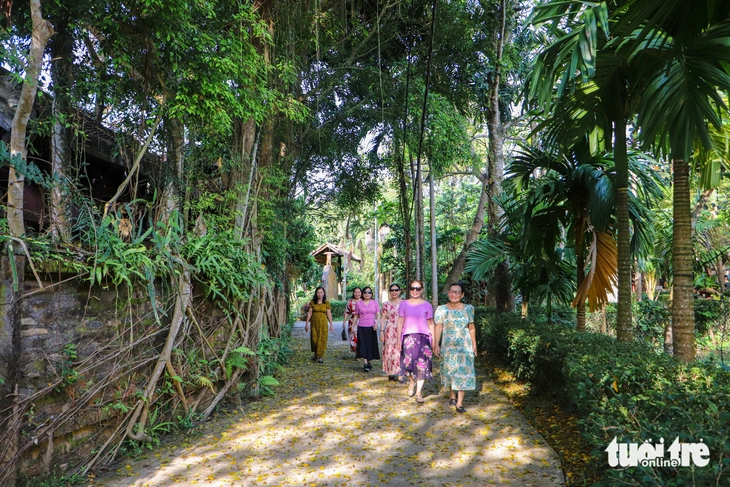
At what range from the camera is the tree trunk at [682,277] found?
15.1ft

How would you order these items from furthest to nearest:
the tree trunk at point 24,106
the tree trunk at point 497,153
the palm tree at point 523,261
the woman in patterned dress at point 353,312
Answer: the tree trunk at point 497,153 < the woman in patterned dress at point 353,312 < the palm tree at point 523,261 < the tree trunk at point 24,106

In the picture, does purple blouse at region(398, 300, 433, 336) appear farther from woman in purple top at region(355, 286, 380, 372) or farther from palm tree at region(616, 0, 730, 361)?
palm tree at region(616, 0, 730, 361)

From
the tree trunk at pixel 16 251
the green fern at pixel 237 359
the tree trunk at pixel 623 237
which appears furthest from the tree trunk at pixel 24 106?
the tree trunk at pixel 623 237

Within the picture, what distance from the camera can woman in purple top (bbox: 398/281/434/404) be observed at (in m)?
6.91

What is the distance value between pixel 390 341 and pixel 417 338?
1710mm

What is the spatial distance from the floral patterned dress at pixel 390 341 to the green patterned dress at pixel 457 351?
1593 millimetres

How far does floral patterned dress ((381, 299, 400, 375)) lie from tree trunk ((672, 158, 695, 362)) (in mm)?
4107

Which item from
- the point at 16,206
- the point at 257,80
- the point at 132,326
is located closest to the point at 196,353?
the point at 132,326

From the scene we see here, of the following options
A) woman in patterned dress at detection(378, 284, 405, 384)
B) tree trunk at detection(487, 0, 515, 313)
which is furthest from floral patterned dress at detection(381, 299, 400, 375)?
tree trunk at detection(487, 0, 515, 313)

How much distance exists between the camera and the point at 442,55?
11.4m

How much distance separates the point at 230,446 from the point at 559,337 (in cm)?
385

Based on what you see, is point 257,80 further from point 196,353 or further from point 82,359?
point 82,359

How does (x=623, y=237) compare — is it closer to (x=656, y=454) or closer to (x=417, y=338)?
(x=417, y=338)

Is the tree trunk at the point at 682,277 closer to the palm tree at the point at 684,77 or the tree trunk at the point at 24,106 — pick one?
the palm tree at the point at 684,77
